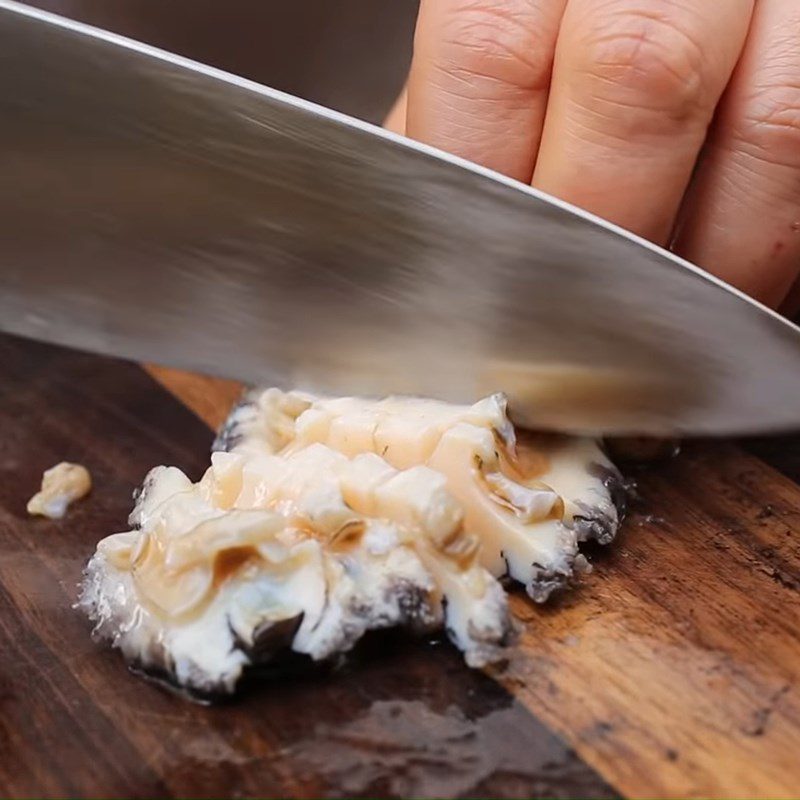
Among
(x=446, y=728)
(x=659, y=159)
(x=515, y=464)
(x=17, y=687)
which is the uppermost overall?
(x=659, y=159)

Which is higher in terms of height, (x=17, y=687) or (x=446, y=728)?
(x=446, y=728)

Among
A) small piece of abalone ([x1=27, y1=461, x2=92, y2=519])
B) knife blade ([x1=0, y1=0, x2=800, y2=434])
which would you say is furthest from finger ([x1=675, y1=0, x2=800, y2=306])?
small piece of abalone ([x1=27, y1=461, x2=92, y2=519])

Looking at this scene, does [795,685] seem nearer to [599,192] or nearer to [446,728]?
[446,728]

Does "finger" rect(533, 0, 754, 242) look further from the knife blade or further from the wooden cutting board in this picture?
the wooden cutting board

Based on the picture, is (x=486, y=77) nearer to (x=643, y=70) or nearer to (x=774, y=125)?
(x=643, y=70)

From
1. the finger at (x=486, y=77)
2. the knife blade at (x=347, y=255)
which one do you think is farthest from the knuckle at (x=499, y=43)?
the knife blade at (x=347, y=255)

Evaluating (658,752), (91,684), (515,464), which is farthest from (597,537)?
(91,684)
